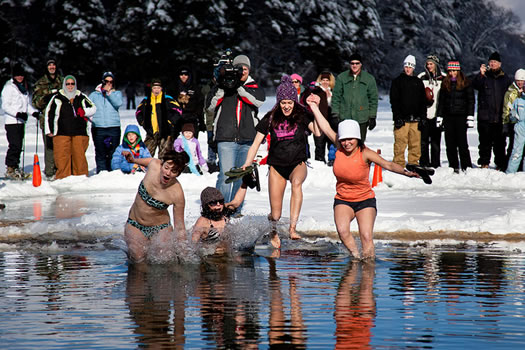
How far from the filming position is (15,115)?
723 inches

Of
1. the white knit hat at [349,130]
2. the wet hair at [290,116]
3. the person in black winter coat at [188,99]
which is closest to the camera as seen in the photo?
the white knit hat at [349,130]

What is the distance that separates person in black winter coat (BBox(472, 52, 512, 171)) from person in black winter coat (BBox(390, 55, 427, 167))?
4.52ft

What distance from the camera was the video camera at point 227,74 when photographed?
38.4 ft

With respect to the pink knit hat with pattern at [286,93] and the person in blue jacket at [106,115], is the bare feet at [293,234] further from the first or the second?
the person in blue jacket at [106,115]

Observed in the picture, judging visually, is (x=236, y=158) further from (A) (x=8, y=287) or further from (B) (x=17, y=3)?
(B) (x=17, y=3)

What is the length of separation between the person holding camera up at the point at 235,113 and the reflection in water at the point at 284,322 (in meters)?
4.05

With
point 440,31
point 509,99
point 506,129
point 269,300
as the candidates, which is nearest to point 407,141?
point 506,129

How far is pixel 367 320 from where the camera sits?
21.5ft

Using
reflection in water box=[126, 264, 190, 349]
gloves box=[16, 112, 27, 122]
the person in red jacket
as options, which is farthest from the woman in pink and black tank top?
gloves box=[16, 112, 27, 122]

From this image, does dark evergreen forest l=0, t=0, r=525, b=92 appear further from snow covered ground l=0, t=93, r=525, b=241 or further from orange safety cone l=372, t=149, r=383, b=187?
orange safety cone l=372, t=149, r=383, b=187

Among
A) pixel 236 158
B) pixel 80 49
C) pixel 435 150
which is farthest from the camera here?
pixel 80 49

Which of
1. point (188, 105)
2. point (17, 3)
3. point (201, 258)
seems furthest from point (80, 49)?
point (201, 258)

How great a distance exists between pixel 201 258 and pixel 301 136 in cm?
206

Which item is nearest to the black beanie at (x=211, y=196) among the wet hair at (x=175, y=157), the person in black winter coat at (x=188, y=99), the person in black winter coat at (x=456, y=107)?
the wet hair at (x=175, y=157)
